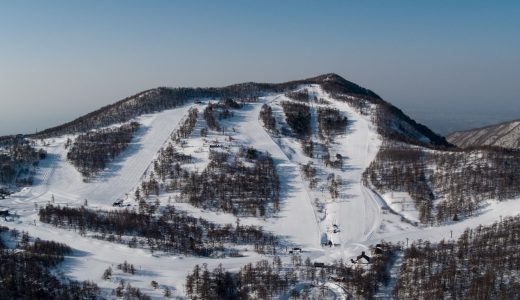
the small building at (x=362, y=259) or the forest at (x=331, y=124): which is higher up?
the forest at (x=331, y=124)

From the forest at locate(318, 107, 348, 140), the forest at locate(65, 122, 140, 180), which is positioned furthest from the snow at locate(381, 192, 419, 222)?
the forest at locate(65, 122, 140, 180)

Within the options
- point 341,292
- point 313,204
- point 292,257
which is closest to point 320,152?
point 313,204

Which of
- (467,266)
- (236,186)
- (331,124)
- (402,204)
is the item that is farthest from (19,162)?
(467,266)

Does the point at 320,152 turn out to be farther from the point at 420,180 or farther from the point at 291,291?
the point at 291,291

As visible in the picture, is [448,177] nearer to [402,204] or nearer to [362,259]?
[402,204]

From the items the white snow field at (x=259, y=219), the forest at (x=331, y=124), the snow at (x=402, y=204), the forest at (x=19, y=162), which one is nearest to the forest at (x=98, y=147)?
the white snow field at (x=259, y=219)

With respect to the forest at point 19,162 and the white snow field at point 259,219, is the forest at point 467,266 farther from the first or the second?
the forest at point 19,162
